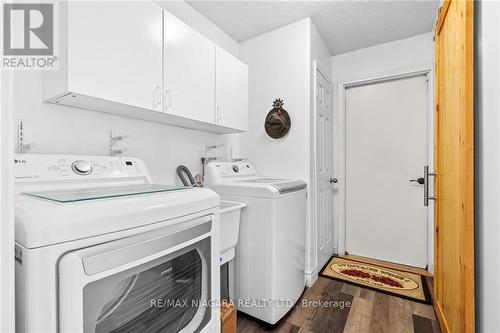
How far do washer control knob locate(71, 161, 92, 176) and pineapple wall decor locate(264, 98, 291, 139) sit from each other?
1.64 metres

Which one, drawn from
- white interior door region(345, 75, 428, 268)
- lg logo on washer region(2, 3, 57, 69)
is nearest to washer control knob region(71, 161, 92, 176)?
lg logo on washer region(2, 3, 57, 69)

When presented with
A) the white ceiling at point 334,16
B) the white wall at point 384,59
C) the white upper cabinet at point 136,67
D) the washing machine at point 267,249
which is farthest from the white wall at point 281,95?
the white wall at point 384,59

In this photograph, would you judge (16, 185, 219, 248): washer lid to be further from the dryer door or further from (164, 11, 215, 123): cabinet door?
(164, 11, 215, 123): cabinet door

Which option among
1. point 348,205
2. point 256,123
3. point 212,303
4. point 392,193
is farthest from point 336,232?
point 212,303

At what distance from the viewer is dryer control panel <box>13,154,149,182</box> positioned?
1.06m

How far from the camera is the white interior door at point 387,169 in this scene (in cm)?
271

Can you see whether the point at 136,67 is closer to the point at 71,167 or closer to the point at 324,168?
the point at 71,167

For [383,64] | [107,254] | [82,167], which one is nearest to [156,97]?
[82,167]

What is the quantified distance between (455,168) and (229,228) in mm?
1356

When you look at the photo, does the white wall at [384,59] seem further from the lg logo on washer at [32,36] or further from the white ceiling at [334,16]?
the lg logo on washer at [32,36]

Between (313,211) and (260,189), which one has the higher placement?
(260,189)

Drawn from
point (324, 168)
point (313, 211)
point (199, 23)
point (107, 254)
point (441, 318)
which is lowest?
point (441, 318)

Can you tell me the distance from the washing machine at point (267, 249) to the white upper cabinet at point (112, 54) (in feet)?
2.90

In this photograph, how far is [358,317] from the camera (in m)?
1.83
